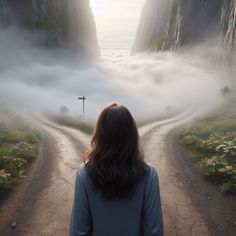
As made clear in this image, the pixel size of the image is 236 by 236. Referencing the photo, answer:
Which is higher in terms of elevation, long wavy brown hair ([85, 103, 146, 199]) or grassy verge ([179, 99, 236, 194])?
long wavy brown hair ([85, 103, 146, 199])

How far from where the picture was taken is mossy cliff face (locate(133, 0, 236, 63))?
234 ft

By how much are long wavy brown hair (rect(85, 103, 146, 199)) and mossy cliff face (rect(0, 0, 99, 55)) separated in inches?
3045

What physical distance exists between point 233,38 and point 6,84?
4598 centimetres

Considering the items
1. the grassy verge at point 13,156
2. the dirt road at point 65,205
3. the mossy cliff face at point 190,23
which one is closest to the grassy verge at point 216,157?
the dirt road at point 65,205

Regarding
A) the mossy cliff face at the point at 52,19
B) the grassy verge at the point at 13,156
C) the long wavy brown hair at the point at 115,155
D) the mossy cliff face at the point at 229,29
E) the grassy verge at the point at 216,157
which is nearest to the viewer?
the long wavy brown hair at the point at 115,155

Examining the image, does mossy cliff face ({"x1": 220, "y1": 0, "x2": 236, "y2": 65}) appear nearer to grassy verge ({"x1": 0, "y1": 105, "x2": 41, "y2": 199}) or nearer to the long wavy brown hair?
grassy verge ({"x1": 0, "y1": 105, "x2": 41, "y2": 199})

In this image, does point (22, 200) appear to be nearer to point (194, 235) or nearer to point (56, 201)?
point (56, 201)

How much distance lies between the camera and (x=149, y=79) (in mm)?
114750

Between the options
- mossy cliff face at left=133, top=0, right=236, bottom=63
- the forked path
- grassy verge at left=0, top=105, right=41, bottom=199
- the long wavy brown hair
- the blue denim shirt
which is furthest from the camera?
mossy cliff face at left=133, top=0, right=236, bottom=63

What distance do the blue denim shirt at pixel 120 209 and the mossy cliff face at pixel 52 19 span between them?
3047 inches

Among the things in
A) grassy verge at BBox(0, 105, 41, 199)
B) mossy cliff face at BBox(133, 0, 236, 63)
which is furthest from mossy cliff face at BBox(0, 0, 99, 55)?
grassy verge at BBox(0, 105, 41, 199)

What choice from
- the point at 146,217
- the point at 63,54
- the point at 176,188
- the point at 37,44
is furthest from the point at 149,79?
the point at 146,217

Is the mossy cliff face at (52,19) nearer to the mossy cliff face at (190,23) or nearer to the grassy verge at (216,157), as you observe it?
the mossy cliff face at (190,23)

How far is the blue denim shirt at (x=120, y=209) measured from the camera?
13.7 ft
